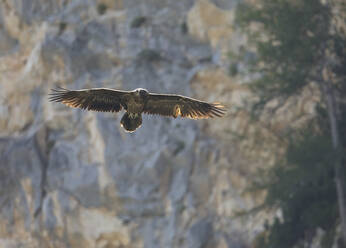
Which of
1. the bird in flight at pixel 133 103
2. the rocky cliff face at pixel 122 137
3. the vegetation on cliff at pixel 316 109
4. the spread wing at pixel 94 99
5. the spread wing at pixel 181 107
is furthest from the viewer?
the rocky cliff face at pixel 122 137

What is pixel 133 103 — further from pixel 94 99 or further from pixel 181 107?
pixel 181 107

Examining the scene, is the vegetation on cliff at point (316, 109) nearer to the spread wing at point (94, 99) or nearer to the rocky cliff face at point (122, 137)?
the rocky cliff face at point (122, 137)

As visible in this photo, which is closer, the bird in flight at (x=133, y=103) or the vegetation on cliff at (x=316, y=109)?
the bird in flight at (x=133, y=103)

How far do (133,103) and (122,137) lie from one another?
1498 centimetres

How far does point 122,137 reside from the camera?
27.9m

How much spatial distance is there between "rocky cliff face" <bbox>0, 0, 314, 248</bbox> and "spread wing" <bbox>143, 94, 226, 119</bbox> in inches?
419

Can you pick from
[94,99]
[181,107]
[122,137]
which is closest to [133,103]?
[94,99]

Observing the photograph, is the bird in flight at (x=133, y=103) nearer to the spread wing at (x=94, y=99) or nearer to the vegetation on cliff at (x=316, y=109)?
the spread wing at (x=94, y=99)

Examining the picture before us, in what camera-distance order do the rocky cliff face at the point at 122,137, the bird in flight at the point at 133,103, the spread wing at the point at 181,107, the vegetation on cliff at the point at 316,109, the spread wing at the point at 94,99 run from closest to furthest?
the bird in flight at the point at 133,103
the spread wing at the point at 94,99
the spread wing at the point at 181,107
the vegetation on cliff at the point at 316,109
the rocky cliff face at the point at 122,137

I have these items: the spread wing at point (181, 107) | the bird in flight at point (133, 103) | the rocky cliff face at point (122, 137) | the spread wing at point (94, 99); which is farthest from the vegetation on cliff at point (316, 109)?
the spread wing at point (94, 99)

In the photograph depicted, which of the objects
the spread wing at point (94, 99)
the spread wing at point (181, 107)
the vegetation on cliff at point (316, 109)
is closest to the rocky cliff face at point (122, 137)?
the vegetation on cliff at point (316, 109)

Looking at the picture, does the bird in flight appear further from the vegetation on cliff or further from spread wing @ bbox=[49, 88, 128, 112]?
the vegetation on cliff

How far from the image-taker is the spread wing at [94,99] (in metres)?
13.1

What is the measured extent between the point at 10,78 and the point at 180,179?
9370mm
